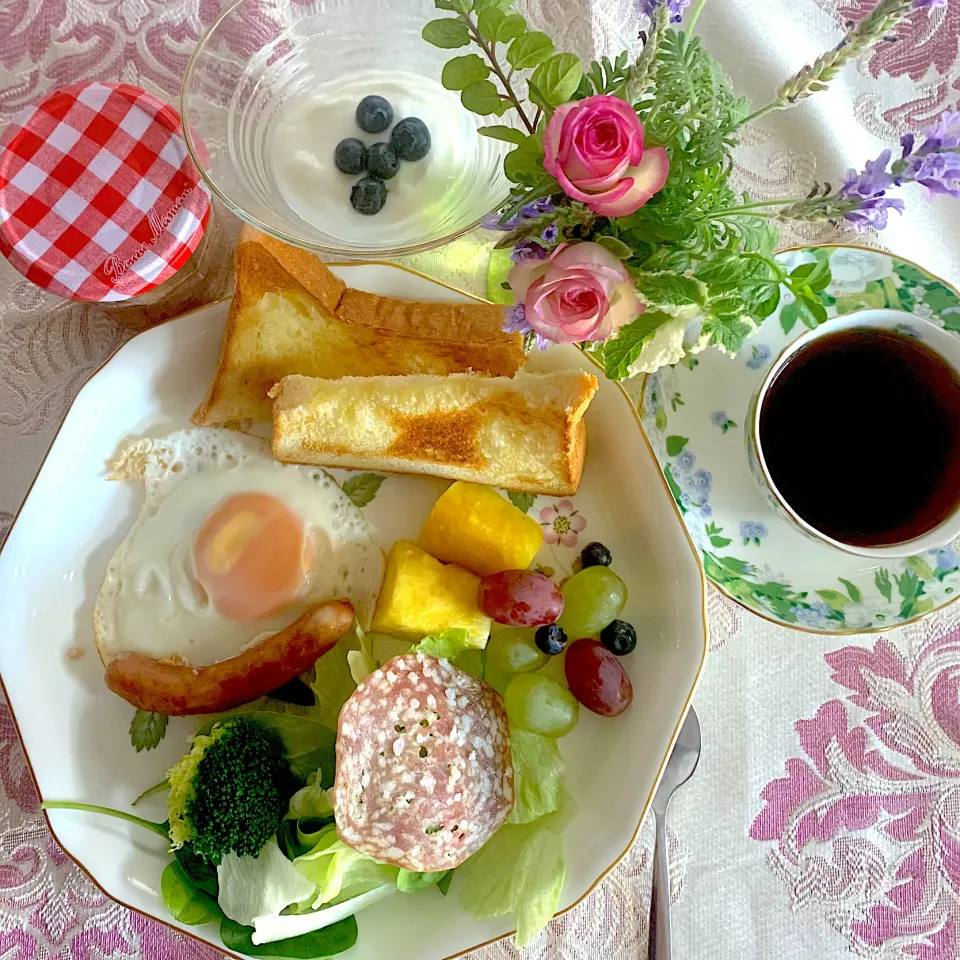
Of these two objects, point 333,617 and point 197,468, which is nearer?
point 333,617

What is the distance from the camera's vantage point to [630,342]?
3.46ft

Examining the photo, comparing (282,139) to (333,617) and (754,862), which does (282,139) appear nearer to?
(333,617)

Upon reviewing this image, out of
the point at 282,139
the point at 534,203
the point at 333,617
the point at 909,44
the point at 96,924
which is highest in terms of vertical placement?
the point at 909,44

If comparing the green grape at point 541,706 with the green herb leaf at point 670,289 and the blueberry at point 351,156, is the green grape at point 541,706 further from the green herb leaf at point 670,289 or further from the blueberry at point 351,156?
the blueberry at point 351,156

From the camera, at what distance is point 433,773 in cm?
138

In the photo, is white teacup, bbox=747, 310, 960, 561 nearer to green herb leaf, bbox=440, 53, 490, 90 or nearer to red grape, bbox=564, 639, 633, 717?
red grape, bbox=564, 639, 633, 717

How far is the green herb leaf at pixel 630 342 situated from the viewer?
3.38 ft

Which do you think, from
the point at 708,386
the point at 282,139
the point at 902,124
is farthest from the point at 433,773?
the point at 902,124

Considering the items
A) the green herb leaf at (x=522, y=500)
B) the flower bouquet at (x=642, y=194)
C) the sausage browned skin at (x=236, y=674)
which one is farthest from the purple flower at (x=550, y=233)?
the sausage browned skin at (x=236, y=674)

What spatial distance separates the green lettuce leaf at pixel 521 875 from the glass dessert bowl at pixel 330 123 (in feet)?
3.51

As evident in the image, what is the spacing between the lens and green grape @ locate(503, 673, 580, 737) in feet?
4.76

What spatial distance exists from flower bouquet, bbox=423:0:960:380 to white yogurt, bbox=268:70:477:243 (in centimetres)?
37

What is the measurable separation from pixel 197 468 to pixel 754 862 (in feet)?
4.41

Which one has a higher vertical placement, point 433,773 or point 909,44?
point 909,44
